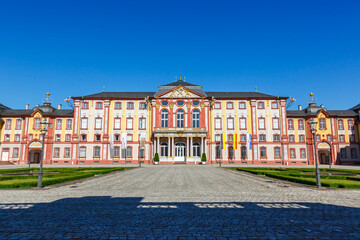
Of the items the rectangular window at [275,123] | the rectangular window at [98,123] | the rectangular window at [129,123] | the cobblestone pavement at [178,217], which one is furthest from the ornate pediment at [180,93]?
the cobblestone pavement at [178,217]

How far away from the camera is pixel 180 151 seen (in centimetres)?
4588

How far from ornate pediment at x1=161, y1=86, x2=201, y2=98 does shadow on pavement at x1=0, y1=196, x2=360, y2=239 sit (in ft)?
130

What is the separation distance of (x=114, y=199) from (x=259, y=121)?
41760 mm

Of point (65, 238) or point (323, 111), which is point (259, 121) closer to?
point (323, 111)

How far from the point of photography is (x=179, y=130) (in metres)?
44.5

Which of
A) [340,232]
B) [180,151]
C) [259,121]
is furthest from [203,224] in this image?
[259,121]

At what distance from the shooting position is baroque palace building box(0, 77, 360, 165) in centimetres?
4534

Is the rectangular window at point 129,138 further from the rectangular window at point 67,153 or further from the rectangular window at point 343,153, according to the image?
the rectangular window at point 343,153

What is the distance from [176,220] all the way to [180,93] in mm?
41996

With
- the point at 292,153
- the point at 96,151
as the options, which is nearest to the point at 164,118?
the point at 96,151

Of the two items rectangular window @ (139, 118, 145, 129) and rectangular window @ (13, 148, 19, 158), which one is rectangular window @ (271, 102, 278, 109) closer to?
rectangular window @ (139, 118, 145, 129)

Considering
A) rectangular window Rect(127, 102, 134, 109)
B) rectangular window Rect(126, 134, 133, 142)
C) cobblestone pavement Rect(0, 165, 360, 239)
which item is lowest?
cobblestone pavement Rect(0, 165, 360, 239)

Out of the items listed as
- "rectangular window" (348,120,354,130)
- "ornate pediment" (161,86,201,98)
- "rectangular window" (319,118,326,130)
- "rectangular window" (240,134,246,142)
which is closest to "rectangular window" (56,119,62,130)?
"ornate pediment" (161,86,201,98)

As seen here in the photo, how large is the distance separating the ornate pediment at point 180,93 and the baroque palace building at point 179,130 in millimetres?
206
